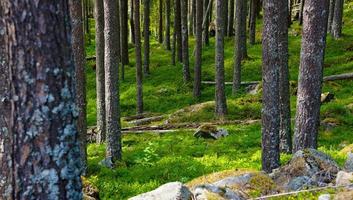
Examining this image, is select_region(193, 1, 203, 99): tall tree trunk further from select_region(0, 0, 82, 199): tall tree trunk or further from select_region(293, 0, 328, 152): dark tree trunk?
select_region(0, 0, 82, 199): tall tree trunk

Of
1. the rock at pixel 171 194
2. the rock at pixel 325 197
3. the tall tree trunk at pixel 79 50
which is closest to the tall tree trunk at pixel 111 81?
the tall tree trunk at pixel 79 50

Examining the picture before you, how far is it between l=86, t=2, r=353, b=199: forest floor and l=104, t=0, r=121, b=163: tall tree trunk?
63cm

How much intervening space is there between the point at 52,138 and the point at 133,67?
3510 centimetres

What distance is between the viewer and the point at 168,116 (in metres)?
23.2

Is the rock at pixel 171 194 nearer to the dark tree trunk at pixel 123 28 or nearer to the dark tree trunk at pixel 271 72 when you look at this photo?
the dark tree trunk at pixel 271 72

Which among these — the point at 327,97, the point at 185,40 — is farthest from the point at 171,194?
the point at 185,40

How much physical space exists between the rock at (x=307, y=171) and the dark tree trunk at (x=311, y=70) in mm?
2840

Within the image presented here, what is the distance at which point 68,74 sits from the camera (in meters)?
3.39

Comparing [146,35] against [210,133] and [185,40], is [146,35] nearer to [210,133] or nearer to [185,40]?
[185,40]

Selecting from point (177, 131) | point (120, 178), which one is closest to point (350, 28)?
point (177, 131)

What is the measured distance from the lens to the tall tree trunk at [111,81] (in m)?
13.5

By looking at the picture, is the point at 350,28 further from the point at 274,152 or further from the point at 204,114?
the point at 274,152

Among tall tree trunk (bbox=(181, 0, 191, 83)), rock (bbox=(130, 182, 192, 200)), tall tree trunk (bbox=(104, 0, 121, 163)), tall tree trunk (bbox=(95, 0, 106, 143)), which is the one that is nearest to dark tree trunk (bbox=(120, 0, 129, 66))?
tall tree trunk (bbox=(181, 0, 191, 83))

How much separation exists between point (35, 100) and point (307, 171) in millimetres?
5529
